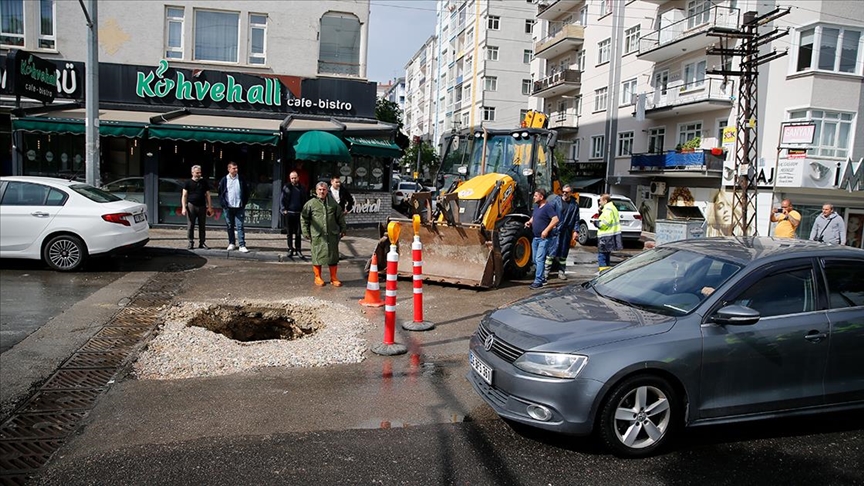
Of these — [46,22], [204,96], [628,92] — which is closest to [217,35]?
[204,96]

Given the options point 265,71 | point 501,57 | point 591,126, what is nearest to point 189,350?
point 265,71

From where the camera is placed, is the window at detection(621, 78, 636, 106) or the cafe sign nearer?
the cafe sign

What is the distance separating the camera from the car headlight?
4.05 m

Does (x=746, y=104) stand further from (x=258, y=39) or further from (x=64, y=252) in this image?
(x=64, y=252)

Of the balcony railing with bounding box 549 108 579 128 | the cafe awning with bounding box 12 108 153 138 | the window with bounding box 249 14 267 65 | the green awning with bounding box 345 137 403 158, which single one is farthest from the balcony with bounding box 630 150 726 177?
the cafe awning with bounding box 12 108 153 138

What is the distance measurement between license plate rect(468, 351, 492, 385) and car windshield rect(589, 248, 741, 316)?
1.30m

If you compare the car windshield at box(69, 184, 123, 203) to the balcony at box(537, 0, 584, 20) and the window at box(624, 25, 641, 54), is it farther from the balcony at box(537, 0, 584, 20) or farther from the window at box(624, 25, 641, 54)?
the balcony at box(537, 0, 584, 20)

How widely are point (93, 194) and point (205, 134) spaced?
4885 mm

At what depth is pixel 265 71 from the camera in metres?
18.1

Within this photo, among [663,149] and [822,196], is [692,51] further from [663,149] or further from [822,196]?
[822,196]

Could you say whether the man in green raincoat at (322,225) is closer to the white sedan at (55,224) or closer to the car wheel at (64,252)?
the white sedan at (55,224)

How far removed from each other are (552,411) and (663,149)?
31.1 meters

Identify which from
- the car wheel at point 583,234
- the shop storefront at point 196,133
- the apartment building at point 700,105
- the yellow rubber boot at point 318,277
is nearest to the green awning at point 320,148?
the shop storefront at point 196,133

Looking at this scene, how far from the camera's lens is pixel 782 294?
4.64 m
